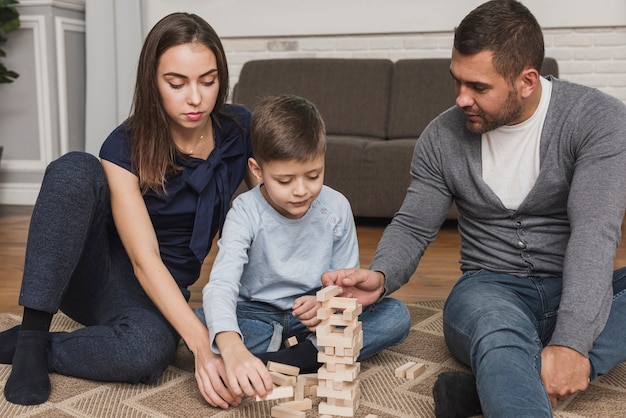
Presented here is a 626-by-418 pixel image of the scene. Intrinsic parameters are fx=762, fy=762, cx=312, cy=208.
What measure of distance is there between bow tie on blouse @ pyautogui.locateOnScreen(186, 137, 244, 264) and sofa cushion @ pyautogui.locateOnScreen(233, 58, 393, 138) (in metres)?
2.11

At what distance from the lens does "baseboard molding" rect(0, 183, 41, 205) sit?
4250 mm

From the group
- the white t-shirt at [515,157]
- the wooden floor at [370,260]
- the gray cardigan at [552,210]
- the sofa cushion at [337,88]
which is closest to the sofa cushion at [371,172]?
Answer: the wooden floor at [370,260]

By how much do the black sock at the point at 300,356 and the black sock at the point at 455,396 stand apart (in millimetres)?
324

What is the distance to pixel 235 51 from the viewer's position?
14.4ft

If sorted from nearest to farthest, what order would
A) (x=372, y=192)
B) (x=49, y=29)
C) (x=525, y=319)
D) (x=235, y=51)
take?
(x=525, y=319)
(x=372, y=192)
(x=49, y=29)
(x=235, y=51)

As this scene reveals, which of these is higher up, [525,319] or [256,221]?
[256,221]

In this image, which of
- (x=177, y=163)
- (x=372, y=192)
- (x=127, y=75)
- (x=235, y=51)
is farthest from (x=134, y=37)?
(x=177, y=163)

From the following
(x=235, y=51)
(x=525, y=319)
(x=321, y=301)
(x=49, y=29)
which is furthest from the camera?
(x=235, y=51)

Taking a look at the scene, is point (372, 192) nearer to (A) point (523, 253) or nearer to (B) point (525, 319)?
(A) point (523, 253)

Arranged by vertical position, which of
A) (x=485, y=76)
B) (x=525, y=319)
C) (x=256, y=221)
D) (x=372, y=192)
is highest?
(x=485, y=76)

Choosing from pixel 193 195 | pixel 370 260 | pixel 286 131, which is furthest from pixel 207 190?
pixel 370 260

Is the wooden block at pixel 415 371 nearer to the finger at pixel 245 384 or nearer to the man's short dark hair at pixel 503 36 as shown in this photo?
the finger at pixel 245 384

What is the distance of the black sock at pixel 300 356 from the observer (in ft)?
5.28

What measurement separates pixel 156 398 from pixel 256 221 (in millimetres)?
413
